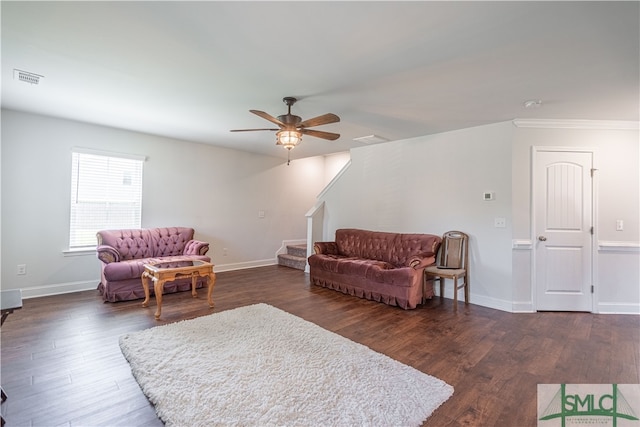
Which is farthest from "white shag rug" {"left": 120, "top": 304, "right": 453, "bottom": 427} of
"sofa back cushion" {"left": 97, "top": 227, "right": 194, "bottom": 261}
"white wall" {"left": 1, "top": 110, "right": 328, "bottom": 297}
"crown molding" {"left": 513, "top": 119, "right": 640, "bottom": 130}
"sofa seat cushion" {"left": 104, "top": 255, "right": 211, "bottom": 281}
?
"crown molding" {"left": 513, "top": 119, "right": 640, "bottom": 130}

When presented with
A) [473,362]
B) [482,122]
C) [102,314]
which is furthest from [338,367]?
[482,122]

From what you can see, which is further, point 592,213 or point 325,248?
point 325,248

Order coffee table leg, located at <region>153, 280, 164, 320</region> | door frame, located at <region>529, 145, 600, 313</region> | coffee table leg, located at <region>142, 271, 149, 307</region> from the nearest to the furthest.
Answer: coffee table leg, located at <region>153, 280, 164, 320</region>
coffee table leg, located at <region>142, 271, 149, 307</region>
door frame, located at <region>529, 145, 600, 313</region>

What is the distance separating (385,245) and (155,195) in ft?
13.7

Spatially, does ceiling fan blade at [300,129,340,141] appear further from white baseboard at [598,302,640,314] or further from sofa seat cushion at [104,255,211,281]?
white baseboard at [598,302,640,314]

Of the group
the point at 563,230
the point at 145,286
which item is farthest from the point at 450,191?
the point at 145,286

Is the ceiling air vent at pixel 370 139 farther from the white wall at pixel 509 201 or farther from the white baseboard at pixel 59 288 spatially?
the white baseboard at pixel 59 288

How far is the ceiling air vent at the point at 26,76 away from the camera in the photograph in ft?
9.08

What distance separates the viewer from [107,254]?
13.1 feet

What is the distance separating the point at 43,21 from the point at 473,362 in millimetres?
4229

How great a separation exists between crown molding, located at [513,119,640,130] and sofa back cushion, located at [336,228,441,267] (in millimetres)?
1924

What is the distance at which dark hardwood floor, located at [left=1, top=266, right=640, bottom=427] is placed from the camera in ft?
6.07

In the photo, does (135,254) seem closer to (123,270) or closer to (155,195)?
(123,270)

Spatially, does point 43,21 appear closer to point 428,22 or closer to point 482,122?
point 428,22
